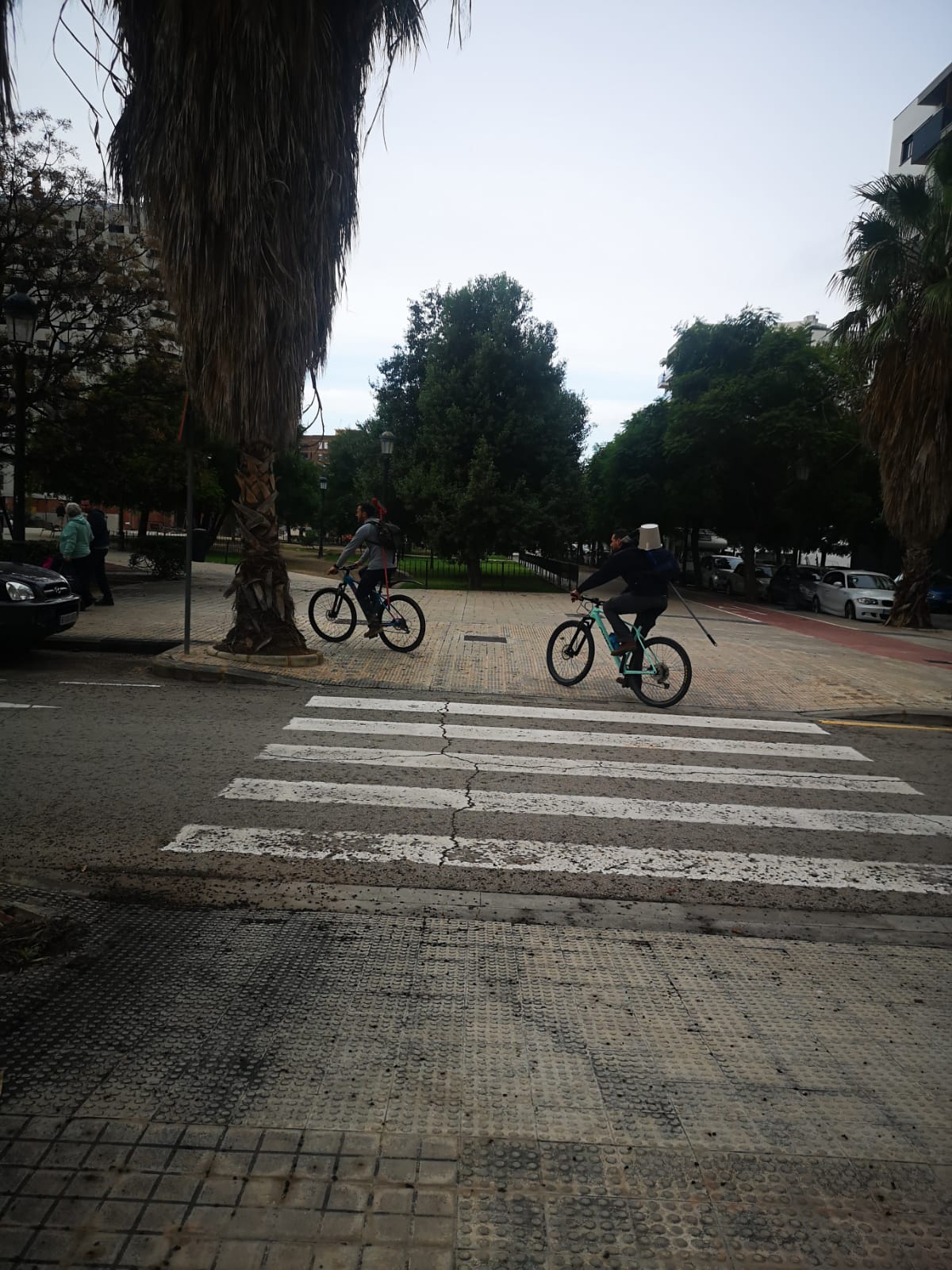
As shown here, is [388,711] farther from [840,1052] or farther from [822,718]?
[840,1052]

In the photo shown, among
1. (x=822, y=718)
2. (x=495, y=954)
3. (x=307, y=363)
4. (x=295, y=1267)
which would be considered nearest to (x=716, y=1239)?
(x=295, y=1267)

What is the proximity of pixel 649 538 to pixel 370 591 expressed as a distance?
408cm

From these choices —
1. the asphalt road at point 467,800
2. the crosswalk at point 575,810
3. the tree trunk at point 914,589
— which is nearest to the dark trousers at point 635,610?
the asphalt road at point 467,800

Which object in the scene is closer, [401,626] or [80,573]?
[401,626]

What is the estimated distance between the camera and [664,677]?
1051 centimetres

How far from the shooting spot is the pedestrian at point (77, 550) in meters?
15.0

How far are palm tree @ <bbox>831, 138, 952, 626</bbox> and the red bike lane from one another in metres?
3.57

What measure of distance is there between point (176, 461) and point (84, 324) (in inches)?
131

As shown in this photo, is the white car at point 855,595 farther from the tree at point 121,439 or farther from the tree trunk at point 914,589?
the tree at point 121,439

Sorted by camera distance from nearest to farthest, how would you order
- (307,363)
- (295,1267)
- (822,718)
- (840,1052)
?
(295,1267) < (840,1052) < (822,718) < (307,363)

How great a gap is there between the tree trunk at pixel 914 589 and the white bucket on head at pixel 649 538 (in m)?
17.4

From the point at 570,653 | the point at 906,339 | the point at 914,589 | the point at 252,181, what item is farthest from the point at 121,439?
the point at 914,589

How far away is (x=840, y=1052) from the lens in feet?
11.3

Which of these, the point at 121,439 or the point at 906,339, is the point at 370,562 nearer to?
the point at 121,439
